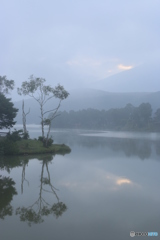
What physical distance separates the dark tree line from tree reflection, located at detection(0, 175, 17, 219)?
253 feet

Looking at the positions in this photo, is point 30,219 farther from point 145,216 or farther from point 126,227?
point 145,216

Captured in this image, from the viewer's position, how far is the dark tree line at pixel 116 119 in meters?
89.7

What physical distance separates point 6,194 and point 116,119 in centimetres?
9484

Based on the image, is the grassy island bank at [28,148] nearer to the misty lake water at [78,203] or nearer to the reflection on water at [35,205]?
the misty lake water at [78,203]

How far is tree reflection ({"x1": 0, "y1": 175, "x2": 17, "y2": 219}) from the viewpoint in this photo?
8.56 m

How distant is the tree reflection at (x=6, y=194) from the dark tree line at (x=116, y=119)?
3042 inches

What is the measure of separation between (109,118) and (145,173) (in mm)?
95299

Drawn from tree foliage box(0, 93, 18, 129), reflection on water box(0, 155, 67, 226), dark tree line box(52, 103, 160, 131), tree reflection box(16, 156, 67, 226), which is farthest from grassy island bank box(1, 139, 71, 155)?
dark tree line box(52, 103, 160, 131)

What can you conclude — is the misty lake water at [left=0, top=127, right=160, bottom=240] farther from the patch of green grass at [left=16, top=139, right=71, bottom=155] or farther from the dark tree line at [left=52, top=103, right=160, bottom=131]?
the dark tree line at [left=52, top=103, right=160, bottom=131]

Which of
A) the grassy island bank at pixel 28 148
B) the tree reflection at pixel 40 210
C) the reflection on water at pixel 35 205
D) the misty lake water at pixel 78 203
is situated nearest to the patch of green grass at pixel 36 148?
the grassy island bank at pixel 28 148

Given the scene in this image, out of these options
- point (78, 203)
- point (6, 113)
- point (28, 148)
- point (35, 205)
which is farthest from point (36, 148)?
point (78, 203)

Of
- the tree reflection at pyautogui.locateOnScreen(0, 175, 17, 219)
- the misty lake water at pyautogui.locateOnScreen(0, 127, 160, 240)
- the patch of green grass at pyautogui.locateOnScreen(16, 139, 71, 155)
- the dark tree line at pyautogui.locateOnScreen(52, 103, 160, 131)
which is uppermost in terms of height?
the dark tree line at pyautogui.locateOnScreen(52, 103, 160, 131)

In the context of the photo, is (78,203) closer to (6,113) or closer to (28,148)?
(28,148)

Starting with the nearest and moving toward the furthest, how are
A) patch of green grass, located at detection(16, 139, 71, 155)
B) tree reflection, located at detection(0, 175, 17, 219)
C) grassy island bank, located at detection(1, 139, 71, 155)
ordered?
tree reflection, located at detection(0, 175, 17, 219) < grassy island bank, located at detection(1, 139, 71, 155) < patch of green grass, located at detection(16, 139, 71, 155)
